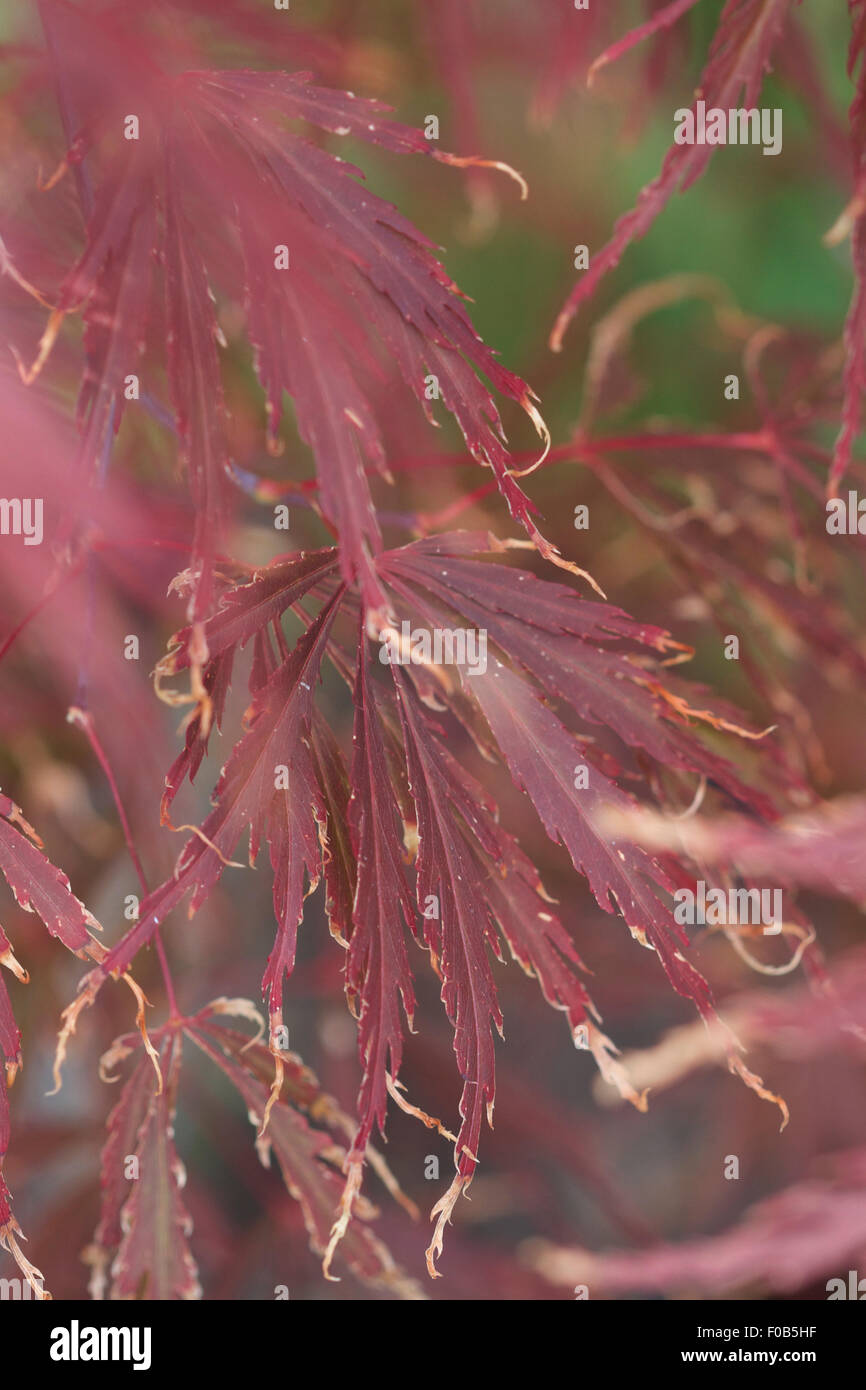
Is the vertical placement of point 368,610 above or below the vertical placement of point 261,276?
below

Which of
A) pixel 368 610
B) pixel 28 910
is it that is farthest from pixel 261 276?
pixel 28 910

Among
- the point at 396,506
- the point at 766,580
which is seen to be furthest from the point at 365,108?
the point at 396,506

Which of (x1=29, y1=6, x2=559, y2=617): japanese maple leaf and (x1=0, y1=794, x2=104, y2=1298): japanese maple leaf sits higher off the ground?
(x1=29, y1=6, x2=559, y2=617): japanese maple leaf

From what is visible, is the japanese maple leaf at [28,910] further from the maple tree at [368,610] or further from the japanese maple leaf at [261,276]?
the japanese maple leaf at [261,276]

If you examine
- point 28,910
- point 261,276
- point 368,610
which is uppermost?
point 261,276

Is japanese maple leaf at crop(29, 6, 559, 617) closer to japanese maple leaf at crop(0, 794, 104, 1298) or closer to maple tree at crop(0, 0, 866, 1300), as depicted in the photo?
maple tree at crop(0, 0, 866, 1300)

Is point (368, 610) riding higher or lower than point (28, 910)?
higher

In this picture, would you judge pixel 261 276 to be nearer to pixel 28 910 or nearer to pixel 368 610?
pixel 368 610

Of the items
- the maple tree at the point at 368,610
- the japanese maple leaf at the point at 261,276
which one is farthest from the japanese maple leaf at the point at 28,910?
the japanese maple leaf at the point at 261,276

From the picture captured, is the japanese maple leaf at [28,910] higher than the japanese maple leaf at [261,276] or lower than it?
lower

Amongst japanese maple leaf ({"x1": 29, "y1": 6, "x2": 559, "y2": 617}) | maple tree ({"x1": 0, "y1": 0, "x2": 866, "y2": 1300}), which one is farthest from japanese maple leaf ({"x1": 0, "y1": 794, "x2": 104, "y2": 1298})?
japanese maple leaf ({"x1": 29, "y1": 6, "x2": 559, "y2": 617})
